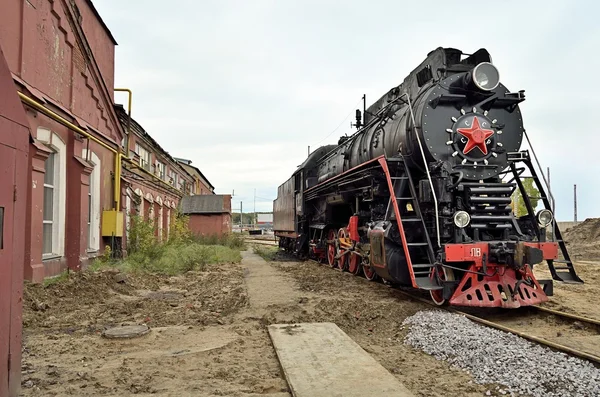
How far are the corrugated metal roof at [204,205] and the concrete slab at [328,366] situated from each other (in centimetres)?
3040

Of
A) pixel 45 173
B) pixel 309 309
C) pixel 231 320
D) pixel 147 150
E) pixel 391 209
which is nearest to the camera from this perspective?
pixel 231 320

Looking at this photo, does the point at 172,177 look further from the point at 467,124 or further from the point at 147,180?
the point at 467,124

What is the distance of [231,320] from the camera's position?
700 cm

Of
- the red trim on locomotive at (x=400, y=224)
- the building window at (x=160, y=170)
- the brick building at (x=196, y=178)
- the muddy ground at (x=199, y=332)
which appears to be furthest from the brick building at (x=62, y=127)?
the brick building at (x=196, y=178)

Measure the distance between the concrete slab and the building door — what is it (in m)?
2.13

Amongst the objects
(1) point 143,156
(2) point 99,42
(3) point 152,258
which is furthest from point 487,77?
(1) point 143,156

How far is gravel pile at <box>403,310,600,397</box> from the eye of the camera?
4.05m

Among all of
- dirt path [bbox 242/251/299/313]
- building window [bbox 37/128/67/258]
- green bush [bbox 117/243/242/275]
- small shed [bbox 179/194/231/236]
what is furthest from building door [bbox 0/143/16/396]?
small shed [bbox 179/194/231/236]

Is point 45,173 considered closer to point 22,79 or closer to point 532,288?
point 22,79

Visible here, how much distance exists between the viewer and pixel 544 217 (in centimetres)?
777

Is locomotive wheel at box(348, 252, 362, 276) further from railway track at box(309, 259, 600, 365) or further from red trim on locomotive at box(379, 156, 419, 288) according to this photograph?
red trim on locomotive at box(379, 156, 419, 288)

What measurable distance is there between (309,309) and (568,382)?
4.22 meters

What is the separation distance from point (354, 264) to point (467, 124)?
213 inches

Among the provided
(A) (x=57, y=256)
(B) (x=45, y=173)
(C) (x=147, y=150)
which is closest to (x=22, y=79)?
(B) (x=45, y=173)
